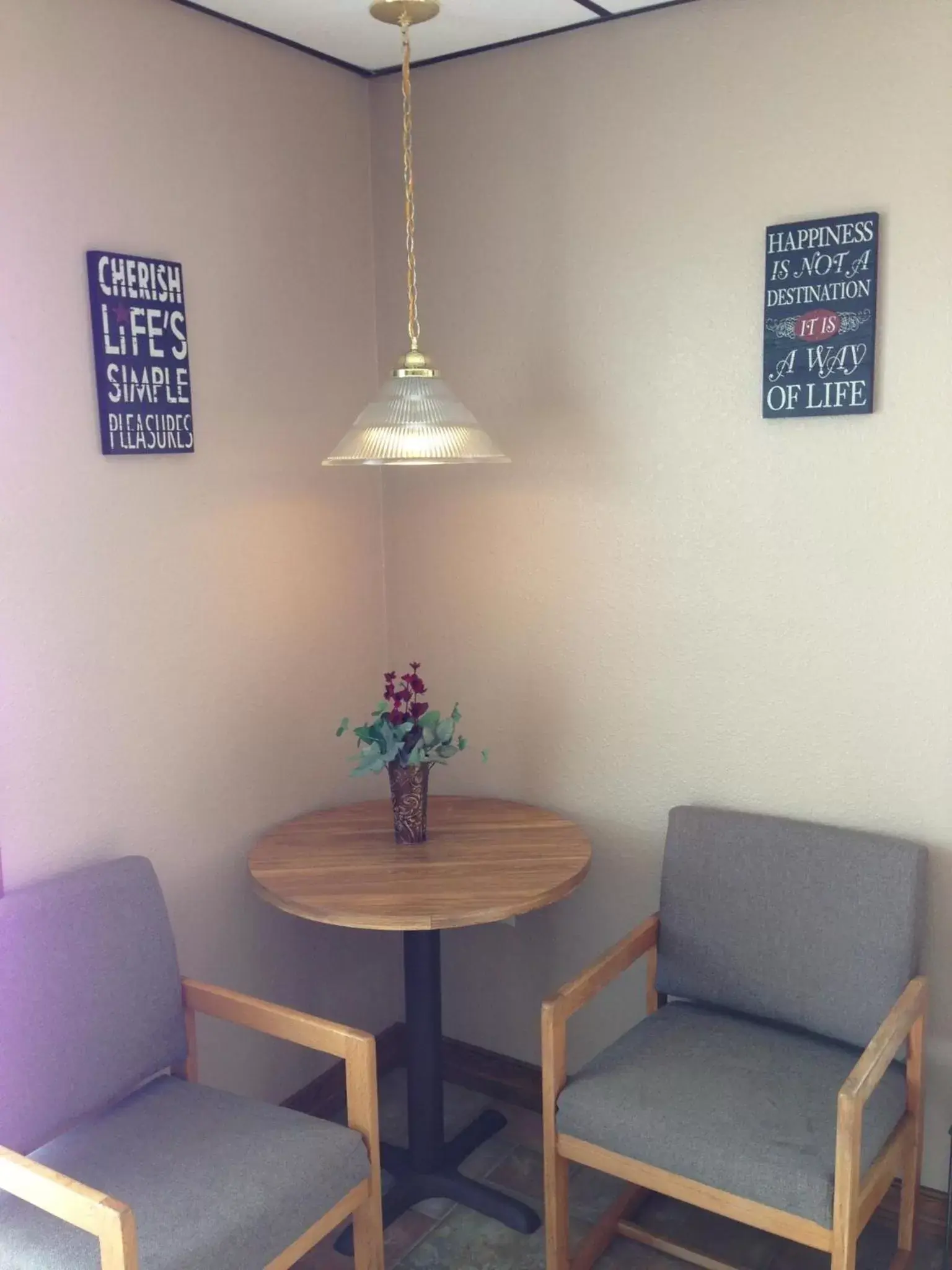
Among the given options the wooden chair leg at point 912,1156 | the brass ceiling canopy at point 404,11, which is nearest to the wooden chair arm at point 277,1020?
the wooden chair leg at point 912,1156

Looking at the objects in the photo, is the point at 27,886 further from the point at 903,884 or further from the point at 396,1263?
the point at 903,884

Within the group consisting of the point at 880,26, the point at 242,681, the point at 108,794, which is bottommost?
the point at 108,794

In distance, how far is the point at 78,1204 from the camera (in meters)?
1.71

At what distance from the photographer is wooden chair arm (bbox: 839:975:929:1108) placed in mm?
1925

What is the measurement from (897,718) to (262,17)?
80.0 inches

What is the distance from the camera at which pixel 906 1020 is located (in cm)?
220

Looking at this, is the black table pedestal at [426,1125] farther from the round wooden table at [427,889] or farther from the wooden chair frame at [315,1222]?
the wooden chair frame at [315,1222]

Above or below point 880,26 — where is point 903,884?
below

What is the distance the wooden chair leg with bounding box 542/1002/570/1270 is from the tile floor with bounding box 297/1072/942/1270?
0.54 feet

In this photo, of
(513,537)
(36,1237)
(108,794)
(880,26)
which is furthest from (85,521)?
(880,26)

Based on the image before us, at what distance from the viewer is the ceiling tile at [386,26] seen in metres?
2.43

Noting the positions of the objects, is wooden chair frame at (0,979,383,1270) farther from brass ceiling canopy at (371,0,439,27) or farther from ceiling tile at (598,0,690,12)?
ceiling tile at (598,0,690,12)

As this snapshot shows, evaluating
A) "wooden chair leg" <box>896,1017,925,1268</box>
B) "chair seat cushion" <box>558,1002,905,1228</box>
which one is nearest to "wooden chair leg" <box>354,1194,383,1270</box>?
"chair seat cushion" <box>558,1002,905,1228</box>

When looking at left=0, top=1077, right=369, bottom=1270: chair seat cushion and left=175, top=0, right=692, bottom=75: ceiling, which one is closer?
left=0, top=1077, right=369, bottom=1270: chair seat cushion
